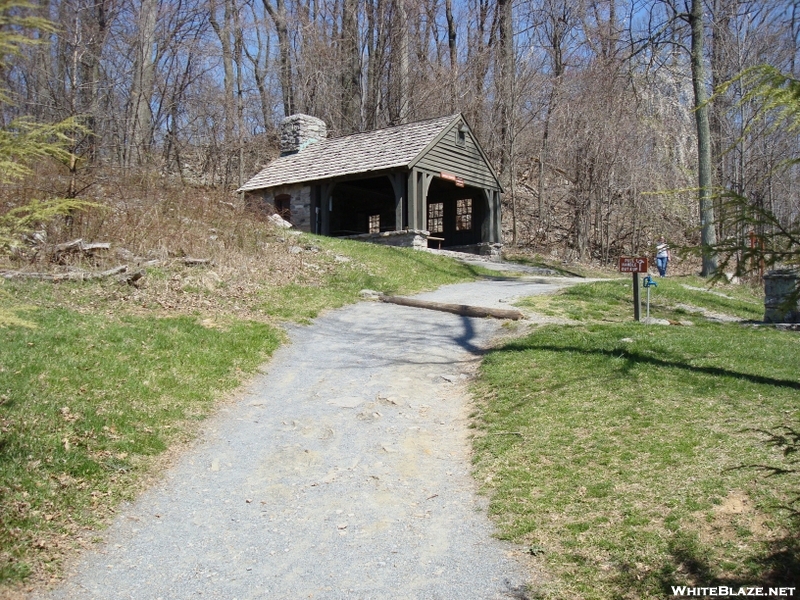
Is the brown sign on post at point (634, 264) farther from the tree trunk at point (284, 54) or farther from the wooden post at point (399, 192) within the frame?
the tree trunk at point (284, 54)

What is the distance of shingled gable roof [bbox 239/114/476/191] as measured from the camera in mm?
22078

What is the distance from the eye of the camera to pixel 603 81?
1097 inches

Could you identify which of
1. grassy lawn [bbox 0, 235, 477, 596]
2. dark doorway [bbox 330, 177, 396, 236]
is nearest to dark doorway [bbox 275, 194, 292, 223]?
dark doorway [bbox 330, 177, 396, 236]

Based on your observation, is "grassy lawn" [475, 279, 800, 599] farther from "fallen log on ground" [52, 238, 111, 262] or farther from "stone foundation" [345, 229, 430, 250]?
"stone foundation" [345, 229, 430, 250]

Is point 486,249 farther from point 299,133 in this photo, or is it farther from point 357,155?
point 299,133

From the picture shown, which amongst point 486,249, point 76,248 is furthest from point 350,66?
point 76,248

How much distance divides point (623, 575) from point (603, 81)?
2705 centimetres

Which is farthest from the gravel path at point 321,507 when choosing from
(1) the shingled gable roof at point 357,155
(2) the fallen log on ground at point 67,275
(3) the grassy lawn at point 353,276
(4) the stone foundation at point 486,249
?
(4) the stone foundation at point 486,249

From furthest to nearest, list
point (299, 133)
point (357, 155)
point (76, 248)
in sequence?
point (299, 133), point (357, 155), point (76, 248)

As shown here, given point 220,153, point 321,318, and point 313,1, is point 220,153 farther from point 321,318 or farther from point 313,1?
point 321,318

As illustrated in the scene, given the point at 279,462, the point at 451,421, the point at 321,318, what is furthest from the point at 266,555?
the point at 321,318

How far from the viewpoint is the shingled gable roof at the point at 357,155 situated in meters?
22.1

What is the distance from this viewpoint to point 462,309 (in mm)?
12375

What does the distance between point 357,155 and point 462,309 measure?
1239cm
